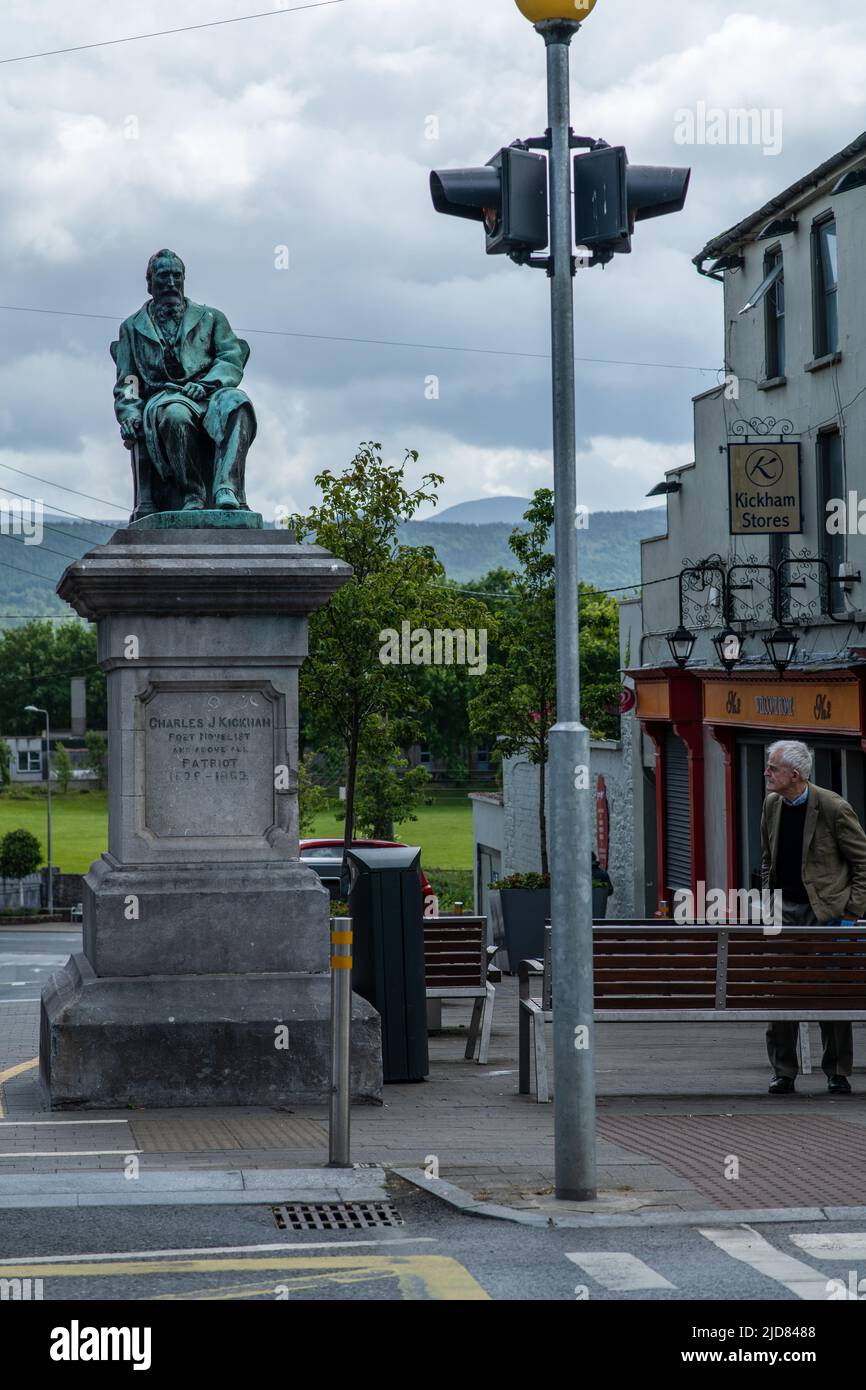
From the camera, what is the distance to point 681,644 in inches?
938

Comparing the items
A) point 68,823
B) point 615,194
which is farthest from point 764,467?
point 68,823

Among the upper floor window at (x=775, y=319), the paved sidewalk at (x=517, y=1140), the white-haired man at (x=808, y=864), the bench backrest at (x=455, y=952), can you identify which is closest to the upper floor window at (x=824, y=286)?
the upper floor window at (x=775, y=319)

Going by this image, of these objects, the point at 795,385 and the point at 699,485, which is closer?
the point at 795,385

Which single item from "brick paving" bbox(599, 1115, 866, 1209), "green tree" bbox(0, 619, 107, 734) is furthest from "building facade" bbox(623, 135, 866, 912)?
"green tree" bbox(0, 619, 107, 734)

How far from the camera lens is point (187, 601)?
32.3 feet

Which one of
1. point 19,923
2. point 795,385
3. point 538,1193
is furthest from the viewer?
point 19,923

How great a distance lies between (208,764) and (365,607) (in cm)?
1292

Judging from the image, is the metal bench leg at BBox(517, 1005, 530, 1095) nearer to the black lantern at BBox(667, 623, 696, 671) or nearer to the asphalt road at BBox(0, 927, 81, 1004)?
the asphalt road at BBox(0, 927, 81, 1004)

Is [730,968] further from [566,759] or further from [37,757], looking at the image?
[37,757]

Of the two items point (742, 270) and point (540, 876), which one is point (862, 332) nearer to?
point (742, 270)

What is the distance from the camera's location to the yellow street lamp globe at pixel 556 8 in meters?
7.25

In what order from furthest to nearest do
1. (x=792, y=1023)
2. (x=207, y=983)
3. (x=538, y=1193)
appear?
(x=792, y=1023)
(x=207, y=983)
(x=538, y=1193)

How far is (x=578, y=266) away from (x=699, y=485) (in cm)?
1781
